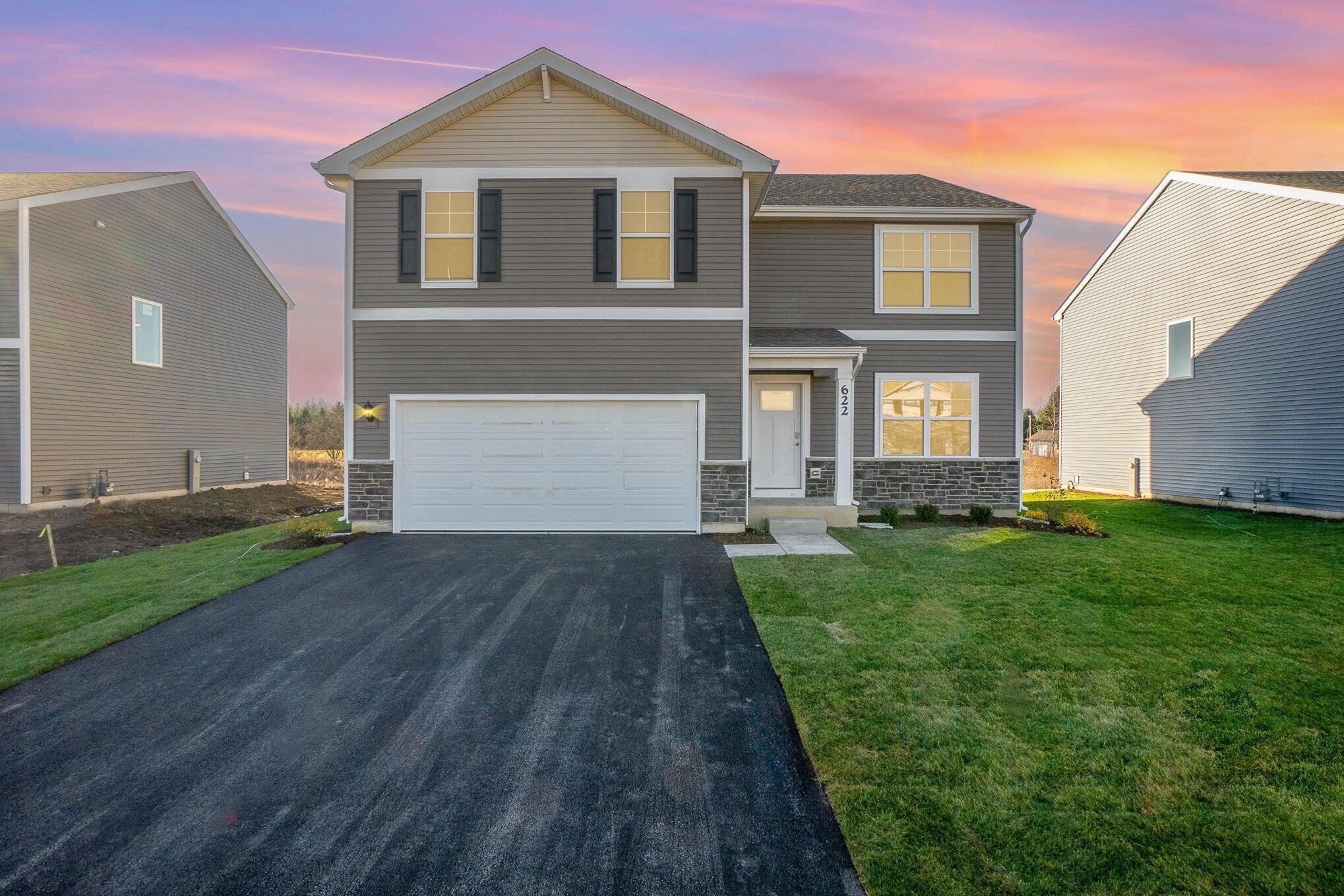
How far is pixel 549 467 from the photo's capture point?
10.1 metres

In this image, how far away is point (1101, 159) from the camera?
12898 millimetres

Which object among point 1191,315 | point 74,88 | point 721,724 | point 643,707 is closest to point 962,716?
point 721,724

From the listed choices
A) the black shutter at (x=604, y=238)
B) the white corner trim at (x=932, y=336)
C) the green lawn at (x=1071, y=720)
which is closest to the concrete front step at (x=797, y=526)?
the green lawn at (x=1071, y=720)

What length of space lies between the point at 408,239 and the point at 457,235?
0.82 meters

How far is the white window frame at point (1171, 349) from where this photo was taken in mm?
14961

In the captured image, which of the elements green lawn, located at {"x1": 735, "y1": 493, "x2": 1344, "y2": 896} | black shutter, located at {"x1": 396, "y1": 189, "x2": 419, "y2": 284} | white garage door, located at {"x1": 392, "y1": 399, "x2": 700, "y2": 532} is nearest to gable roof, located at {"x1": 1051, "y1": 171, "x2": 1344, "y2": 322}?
green lawn, located at {"x1": 735, "y1": 493, "x2": 1344, "y2": 896}

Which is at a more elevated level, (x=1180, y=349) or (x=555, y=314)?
(x=1180, y=349)

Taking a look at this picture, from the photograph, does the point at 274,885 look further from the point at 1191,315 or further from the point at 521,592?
the point at 1191,315

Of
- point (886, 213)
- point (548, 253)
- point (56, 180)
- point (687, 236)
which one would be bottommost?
point (548, 253)

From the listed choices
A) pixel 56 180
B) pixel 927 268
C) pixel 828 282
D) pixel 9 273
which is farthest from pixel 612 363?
pixel 56 180

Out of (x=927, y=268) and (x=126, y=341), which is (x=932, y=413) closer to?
(x=927, y=268)

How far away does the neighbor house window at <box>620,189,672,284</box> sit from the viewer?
10.2 m

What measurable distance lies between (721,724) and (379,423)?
864cm

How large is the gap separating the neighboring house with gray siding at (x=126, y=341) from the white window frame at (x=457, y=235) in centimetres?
931
